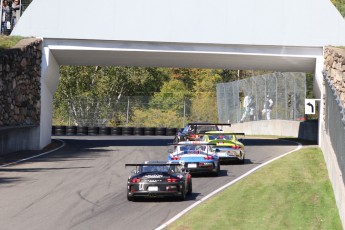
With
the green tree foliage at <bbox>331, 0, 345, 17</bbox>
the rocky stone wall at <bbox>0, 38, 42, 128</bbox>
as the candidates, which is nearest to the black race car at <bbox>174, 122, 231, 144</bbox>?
the rocky stone wall at <bbox>0, 38, 42, 128</bbox>

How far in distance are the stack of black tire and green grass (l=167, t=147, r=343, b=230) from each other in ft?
114

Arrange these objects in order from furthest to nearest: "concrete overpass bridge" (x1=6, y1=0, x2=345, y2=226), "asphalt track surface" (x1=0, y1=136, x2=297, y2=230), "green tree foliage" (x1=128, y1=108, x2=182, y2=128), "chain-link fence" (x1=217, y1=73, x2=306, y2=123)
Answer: "green tree foliage" (x1=128, y1=108, x2=182, y2=128) < "chain-link fence" (x1=217, y1=73, x2=306, y2=123) < "concrete overpass bridge" (x1=6, y1=0, x2=345, y2=226) < "asphalt track surface" (x1=0, y1=136, x2=297, y2=230)

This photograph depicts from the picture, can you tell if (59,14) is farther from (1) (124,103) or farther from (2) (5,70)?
(1) (124,103)

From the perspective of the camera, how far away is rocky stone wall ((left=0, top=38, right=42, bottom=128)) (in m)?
37.7

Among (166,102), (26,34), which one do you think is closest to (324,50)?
(26,34)

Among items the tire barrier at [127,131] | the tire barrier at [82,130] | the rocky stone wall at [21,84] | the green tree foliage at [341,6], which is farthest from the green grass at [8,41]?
the green tree foliage at [341,6]

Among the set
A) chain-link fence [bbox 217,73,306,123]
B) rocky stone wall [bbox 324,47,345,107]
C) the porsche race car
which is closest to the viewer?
the porsche race car

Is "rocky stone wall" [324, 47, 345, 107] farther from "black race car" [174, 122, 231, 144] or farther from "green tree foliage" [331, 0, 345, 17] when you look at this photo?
"green tree foliage" [331, 0, 345, 17]

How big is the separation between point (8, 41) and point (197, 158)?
16.3 metres

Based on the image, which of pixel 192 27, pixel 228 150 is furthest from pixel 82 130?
pixel 228 150

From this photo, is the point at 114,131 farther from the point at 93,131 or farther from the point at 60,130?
the point at 60,130

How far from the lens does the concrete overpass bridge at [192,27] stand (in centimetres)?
4069

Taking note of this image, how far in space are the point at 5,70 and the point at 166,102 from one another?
122 feet

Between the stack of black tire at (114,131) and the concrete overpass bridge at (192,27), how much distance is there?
75.5 ft
